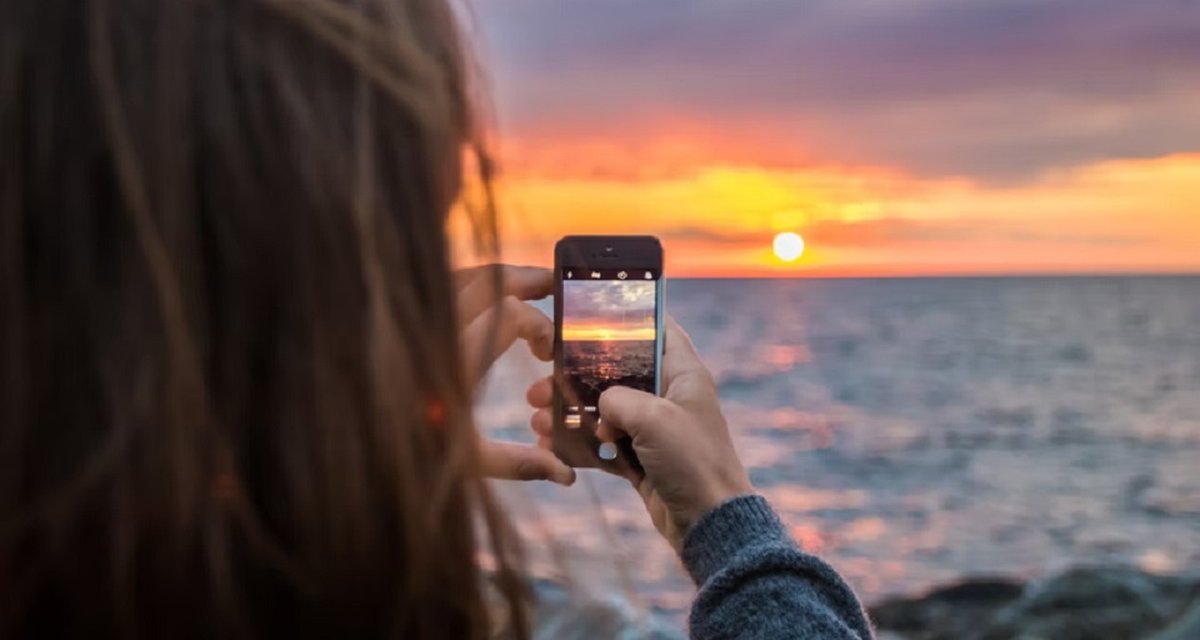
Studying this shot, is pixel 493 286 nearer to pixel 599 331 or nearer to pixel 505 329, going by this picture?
pixel 505 329

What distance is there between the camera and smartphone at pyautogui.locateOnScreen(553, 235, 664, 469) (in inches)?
72.2

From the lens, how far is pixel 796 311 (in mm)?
43688

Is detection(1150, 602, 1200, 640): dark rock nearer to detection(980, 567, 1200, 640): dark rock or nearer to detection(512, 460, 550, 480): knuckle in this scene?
detection(980, 567, 1200, 640): dark rock

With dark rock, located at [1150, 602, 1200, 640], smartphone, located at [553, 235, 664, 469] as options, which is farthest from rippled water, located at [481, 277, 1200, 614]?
dark rock, located at [1150, 602, 1200, 640]

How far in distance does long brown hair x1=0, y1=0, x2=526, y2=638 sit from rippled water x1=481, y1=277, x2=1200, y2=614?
0.22 m

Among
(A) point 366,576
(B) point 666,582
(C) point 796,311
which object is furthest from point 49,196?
(C) point 796,311

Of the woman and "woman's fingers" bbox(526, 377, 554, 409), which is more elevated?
the woman

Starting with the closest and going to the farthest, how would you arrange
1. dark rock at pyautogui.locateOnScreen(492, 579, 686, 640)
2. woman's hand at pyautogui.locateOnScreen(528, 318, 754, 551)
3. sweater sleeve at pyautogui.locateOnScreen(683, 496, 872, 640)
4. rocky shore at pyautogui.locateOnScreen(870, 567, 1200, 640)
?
sweater sleeve at pyautogui.locateOnScreen(683, 496, 872, 640)
woman's hand at pyautogui.locateOnScreen(528, 318, 754, 551)
dark rock at pyautogui.locateOnScreen(492, 579, 686, 640)
rocky shore at pyautogui.locateOnScreen(870, 567, 1200, 640)

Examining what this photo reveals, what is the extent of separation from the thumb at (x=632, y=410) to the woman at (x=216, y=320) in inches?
33.3

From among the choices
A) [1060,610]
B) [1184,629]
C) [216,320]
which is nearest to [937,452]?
[1060,610]

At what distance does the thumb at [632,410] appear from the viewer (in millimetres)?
1609

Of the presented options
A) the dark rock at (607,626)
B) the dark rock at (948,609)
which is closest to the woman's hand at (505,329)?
the dark rock at (607,626)

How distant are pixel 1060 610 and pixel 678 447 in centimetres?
597

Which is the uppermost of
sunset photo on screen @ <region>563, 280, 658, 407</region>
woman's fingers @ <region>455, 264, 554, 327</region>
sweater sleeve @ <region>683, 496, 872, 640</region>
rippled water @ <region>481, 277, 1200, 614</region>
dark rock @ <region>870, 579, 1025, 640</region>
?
woman's fingers @ <region>455, 264, 554, 327</region>
